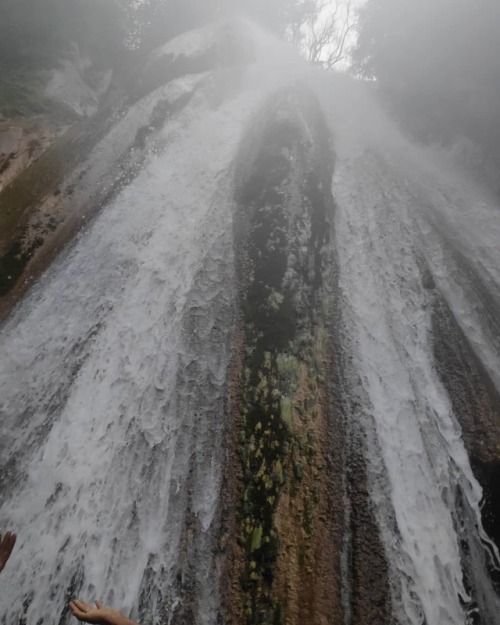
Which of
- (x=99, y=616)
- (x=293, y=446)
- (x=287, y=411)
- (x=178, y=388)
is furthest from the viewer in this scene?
(x=178, y=388)

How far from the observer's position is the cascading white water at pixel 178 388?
19.9 feet

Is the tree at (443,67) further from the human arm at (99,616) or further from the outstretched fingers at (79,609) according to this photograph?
the outstretched fingers at (79,609)

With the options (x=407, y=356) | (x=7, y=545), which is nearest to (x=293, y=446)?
(x=407, y=356)

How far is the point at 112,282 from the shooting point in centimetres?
944

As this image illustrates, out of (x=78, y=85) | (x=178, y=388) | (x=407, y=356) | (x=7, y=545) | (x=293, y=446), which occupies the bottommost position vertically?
(x=178, y=388)

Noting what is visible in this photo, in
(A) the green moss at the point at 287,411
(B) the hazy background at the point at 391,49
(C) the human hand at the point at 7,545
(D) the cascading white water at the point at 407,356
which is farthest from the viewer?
(B) the hazy background at the point at 391,49

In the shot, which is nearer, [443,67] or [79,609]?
[79,609]

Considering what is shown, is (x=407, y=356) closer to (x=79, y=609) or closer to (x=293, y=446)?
(x=293, y=446)

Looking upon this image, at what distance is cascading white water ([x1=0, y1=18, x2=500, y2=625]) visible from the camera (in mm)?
6062

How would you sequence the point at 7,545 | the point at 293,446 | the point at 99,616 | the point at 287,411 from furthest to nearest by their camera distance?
the point at 287,411, the point at 293,446, the point at 7,545, the point at 99,616

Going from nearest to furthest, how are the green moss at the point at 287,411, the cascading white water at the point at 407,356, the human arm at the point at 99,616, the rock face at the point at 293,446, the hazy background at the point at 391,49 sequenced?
1. the human arm at the point at 99,616
2. the rock face at the point at 293,446
3. the cascading white water at the point at 407,356
4. the green moss at the point at 287,411
5. the hazy background at the point at 391,49

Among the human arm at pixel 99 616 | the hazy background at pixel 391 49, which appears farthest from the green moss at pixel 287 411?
the hazy background at pixel 391 49

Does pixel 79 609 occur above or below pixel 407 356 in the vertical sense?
above

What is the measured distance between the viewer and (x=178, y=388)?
25.3 feet
